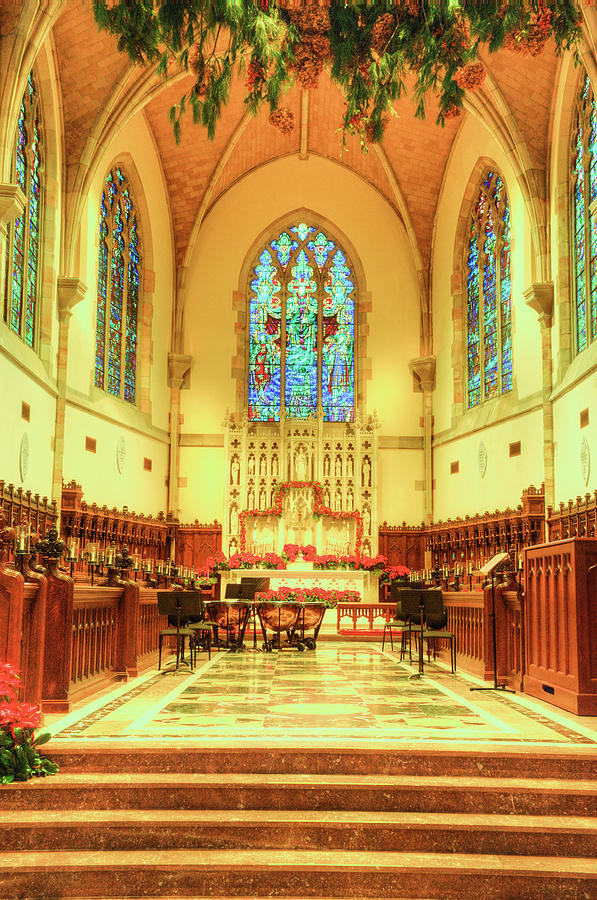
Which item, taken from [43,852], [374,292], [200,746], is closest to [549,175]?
[374,292]

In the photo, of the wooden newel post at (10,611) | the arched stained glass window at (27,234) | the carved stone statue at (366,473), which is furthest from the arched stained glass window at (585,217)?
the wooden newel post at (10,611)

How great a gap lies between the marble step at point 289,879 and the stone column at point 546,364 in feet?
34.7

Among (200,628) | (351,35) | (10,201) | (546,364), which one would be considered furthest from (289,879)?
(546,364)

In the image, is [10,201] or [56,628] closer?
[56,628]

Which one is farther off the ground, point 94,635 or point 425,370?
point 425,370

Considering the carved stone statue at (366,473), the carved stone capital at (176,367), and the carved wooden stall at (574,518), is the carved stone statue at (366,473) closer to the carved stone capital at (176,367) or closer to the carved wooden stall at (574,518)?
the carved stone capital at (176,367)

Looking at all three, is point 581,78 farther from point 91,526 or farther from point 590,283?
point 91,526

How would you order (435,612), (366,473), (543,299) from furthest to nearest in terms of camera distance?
(366,473), (543,299), (435,612)

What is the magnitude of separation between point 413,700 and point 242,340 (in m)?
14.1

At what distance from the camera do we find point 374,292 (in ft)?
67.6

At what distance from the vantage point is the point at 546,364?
48.5ft

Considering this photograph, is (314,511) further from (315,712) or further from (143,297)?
(315,712)

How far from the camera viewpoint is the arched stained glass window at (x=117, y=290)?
17.3 meters

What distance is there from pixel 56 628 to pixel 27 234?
8750mm
